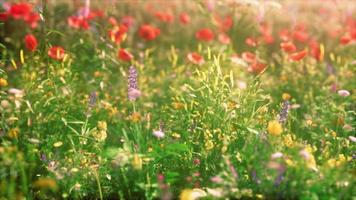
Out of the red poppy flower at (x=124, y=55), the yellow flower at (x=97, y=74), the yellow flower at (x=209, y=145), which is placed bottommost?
the yellow flower at (x=209, y=145)

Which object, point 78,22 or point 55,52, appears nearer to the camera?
point 55,52

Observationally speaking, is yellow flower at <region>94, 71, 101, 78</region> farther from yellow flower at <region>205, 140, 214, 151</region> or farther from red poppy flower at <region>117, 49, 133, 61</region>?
yellow flower at <region>205, 140, 214, 151</region>

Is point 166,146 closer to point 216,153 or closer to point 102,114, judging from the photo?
point 216,153

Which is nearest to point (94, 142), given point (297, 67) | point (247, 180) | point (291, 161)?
point (247, 180)

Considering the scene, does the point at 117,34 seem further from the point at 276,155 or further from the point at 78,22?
the point at 276,155

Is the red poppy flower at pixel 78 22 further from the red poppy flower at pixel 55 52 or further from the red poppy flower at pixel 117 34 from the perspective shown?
the red poppy flower at pixel 55 52

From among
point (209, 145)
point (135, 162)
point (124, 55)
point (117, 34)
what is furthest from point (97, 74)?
point (135, 162)

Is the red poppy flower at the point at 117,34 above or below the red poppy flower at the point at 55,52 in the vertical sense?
above

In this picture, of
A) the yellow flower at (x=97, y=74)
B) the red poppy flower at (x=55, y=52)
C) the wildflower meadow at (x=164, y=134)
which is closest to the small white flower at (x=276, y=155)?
the wildflower meadow at (x=164, y=134)

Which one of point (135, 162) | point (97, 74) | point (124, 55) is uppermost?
point (124, 55)

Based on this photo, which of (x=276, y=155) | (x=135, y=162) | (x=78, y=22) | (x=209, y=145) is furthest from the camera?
(x=78, y=22)

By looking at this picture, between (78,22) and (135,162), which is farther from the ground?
(78,22)

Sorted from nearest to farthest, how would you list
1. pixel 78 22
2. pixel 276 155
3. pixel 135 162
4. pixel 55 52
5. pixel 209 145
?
pixel 276 155
pixel 135 162
pixel 209 145
pixel 55 52
pixel 78 22

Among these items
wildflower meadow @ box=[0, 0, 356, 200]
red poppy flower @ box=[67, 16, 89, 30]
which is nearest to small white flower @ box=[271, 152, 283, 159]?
wildflower meadow @ box=[0, 0, 356, 200]
